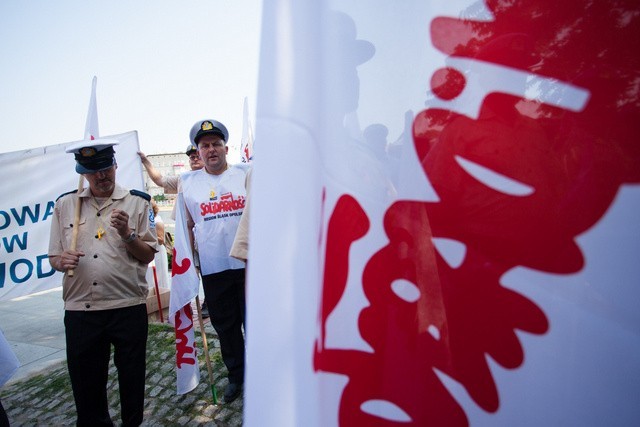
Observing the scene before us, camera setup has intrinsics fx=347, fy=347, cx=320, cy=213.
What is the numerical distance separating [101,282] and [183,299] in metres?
0.68

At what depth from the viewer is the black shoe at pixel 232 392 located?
2.82 meters

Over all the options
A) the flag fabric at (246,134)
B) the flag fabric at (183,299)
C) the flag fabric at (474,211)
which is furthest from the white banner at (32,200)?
the flag fabric at (474,211)

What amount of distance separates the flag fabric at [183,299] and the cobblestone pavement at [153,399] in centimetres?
21

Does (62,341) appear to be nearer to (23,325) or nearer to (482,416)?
(23,325)

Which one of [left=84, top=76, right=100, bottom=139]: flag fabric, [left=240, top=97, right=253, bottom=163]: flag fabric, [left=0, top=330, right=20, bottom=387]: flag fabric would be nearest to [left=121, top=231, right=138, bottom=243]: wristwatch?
[left=0, top=330, right=20, bottom=387]: flag fabric

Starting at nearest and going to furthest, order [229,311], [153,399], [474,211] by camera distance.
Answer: [474,211] < [229,311] < [153,399]

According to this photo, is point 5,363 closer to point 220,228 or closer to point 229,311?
point 229,311

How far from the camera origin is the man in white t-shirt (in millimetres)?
2705

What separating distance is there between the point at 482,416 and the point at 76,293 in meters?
2.36

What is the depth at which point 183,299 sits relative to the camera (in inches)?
107

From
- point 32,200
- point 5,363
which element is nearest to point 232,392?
point 5,363

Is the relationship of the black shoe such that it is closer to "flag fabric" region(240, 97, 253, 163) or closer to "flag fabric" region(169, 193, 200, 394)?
"flag fabric" region(169, 193, 200, 394)

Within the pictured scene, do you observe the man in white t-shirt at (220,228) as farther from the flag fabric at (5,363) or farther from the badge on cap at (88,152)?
the flag fabric at (5,363)

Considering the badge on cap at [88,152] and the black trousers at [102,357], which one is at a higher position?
the badge on cap at [88,152]
